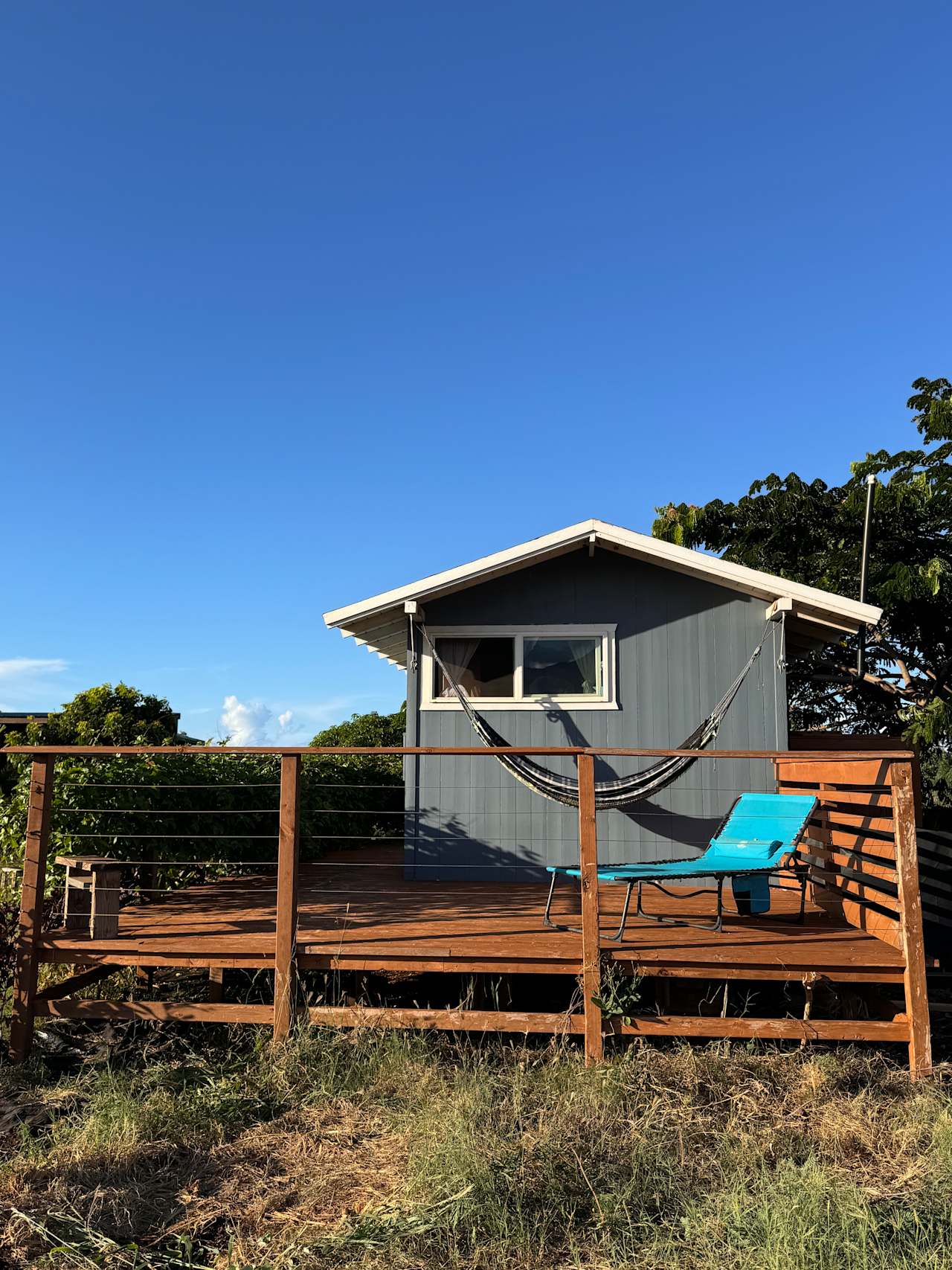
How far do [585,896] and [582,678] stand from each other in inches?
128

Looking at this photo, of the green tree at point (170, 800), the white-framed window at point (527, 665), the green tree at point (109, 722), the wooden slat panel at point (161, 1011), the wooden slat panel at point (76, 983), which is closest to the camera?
the wooden slat panel at point (161, 1011)

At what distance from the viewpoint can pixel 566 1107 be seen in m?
3.64

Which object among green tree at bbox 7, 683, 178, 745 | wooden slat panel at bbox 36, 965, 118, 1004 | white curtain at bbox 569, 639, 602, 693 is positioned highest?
white curtain at bbox 569, 639, 602, 693

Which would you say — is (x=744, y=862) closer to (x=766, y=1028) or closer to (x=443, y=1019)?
(x=766, y=1028)

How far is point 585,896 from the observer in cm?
433

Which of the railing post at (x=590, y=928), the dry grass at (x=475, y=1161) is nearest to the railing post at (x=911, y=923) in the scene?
the dry grass at (x=475, y=1161)

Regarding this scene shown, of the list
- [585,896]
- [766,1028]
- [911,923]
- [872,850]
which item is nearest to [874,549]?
[872,850]

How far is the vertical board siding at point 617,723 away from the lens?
283 inches

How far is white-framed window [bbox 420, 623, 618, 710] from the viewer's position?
24.1ft

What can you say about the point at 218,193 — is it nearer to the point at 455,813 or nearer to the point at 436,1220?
the point at 455,813

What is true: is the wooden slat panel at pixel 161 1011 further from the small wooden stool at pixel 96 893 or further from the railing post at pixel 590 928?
the railing post at pixel 590 928

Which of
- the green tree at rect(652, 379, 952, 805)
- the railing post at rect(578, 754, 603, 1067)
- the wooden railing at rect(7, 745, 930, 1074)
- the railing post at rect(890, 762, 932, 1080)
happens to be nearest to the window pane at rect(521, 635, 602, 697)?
the wooden railing at rect(7, 745, 930, 1074)

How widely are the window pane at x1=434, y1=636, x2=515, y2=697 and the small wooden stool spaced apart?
10.6ft

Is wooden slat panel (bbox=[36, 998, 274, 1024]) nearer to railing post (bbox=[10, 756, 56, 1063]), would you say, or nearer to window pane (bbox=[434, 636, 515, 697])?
railing post (bbox=[10, 756, 56, 1063])
